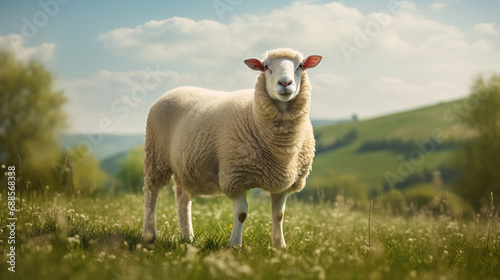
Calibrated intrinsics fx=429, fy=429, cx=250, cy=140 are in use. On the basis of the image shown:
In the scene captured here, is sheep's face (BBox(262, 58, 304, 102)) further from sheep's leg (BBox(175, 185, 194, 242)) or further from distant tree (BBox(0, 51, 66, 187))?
distant tree (BBox(0, 51, 66, 187))

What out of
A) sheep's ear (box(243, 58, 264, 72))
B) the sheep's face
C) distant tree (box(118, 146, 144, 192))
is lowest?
distant tree (box(118, 146, 144, 192))

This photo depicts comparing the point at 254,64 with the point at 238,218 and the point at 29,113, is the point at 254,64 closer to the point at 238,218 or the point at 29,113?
the point at 238,218

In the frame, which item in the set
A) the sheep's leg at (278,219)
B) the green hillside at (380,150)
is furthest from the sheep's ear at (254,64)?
the green hillside at (380,150)

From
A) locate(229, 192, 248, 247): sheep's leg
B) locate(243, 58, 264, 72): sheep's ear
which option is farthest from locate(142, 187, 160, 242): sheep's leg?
locate(243, 58, 264, 72): sheep's ear

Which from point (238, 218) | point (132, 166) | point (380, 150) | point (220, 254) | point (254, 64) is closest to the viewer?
point (220, 254)

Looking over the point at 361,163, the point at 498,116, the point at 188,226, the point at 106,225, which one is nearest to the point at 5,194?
the point at 106,225

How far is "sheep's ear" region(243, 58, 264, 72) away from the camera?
5.74 meters

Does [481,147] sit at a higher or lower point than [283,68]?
higher

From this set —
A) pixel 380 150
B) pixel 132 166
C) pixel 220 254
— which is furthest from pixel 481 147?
pixel 380 150

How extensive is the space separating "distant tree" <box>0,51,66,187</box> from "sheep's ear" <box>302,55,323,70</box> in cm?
1877

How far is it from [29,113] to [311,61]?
71.2ft

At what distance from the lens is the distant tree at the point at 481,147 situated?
27.1m

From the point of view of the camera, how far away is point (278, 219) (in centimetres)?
613

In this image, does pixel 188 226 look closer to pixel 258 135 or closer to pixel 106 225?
pixel 106 225
